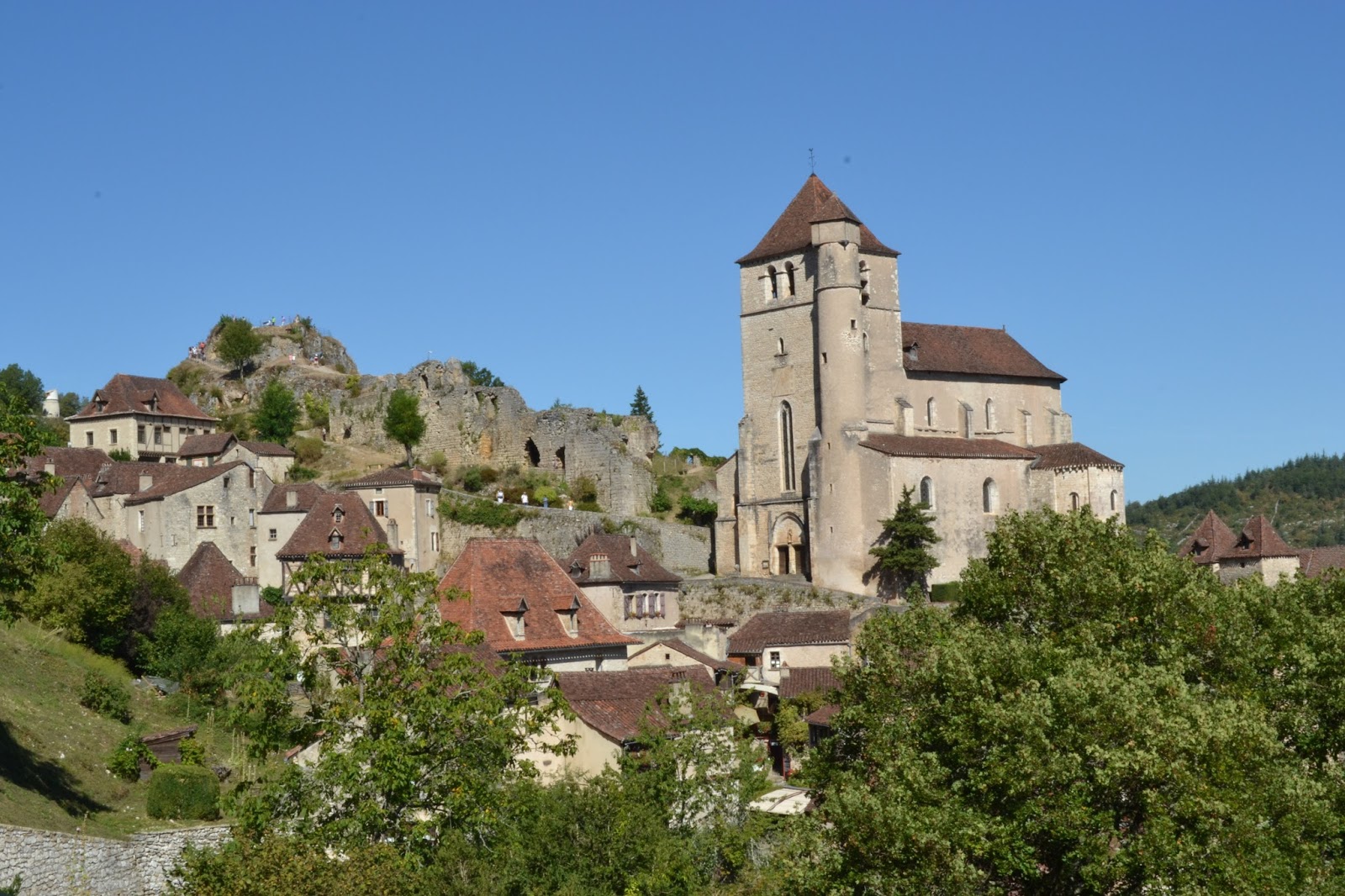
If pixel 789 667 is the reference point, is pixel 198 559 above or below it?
above

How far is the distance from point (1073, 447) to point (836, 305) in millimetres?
12269

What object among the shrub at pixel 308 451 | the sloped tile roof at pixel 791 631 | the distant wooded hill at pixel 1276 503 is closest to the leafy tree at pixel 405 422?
the shrub at pixel 308 451

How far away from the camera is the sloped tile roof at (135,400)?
7019 centimetres

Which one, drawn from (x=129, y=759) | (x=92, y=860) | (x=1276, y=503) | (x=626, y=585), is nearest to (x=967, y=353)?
(x=626, y=585)

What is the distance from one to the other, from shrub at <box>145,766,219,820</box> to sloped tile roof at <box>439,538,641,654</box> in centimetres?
894

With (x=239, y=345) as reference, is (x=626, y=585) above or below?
below

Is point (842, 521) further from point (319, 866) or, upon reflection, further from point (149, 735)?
point (319, 866)

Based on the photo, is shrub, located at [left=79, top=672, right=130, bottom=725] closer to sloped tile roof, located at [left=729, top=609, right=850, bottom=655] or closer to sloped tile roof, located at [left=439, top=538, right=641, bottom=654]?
sloped tile roof, located at [left=439, top=538, right=641, bottom=654]

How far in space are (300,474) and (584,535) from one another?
45.8ft

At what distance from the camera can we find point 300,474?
72.6 m

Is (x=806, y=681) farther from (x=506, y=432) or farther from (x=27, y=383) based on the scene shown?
(x=27, y=383)

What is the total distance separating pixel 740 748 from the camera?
3275 centimetres

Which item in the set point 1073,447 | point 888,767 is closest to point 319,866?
point 888,767

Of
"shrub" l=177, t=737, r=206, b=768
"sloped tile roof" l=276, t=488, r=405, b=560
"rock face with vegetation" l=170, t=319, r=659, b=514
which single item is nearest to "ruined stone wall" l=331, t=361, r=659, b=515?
"rock face with vegetation" l=170, t=319, r=659, b=514
